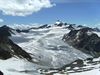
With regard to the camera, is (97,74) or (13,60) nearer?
(97,74)

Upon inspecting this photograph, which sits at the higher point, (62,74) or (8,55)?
(8,55)

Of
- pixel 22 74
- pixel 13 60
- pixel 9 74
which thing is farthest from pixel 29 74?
pixel 13 60

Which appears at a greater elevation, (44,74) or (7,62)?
(7,62)

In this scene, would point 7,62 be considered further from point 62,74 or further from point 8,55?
point 62,74

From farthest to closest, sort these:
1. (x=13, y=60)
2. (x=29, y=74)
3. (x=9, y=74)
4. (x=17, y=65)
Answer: (x=13, y=60) < (x=17, y=65) < (x=29, y=74) < (x=9, y=74)

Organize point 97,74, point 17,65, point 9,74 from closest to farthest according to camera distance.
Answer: point 97,74 → point 9,74 → point 17,65

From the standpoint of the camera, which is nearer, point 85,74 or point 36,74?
point 85,74

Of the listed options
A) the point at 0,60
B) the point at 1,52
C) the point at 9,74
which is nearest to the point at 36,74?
the point at 9,74

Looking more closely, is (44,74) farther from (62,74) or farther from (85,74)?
(85,74)

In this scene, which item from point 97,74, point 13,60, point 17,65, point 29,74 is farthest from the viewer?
point 13,60
